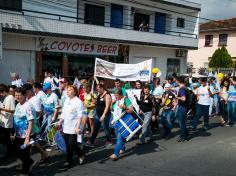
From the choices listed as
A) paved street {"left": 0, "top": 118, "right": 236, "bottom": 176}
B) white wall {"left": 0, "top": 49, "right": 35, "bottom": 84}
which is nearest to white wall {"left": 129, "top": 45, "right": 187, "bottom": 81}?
white wall {"left": 0, "top": 49, "right": 35, "bottom": 84}

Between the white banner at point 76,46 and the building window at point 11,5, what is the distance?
1.94 m

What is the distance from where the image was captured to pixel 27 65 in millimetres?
17094

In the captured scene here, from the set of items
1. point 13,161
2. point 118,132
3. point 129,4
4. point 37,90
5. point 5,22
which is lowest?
point 13,161

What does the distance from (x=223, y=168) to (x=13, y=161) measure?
13.9ft

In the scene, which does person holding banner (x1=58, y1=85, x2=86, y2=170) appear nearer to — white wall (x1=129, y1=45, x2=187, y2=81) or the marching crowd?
the marching crowd

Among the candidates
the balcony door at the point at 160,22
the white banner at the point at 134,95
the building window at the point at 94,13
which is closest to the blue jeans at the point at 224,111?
the white banner at the point at 134,95

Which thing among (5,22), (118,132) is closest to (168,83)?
(118,132)

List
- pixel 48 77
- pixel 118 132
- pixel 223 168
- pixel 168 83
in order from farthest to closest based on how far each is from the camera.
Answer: pixel 48 77 → pixel 168 83 → pixel 118 132 → pixel 223 168

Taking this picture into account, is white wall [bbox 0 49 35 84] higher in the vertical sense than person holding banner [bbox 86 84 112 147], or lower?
higher

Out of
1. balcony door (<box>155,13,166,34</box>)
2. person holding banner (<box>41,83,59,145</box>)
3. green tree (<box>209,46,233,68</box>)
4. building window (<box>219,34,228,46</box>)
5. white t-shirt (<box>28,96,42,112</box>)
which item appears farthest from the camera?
building window (<box>219,34,228,46</box>)

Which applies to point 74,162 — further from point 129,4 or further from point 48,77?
point 129,4

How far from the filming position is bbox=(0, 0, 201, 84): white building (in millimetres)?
16203

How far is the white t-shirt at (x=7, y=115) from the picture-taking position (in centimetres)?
674

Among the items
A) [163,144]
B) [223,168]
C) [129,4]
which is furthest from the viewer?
[129,4]
